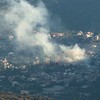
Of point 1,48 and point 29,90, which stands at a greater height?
point 1,48

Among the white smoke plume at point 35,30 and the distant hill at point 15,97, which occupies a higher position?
the white smoke plume at point 35,30

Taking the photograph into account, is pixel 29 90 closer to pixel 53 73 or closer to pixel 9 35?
pixel 53 73

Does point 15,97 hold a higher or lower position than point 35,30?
lower

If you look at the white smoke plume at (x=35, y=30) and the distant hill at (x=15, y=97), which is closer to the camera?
the distant hill at (x=15, y=97)

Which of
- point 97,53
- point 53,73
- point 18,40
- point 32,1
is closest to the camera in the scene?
point 53,73

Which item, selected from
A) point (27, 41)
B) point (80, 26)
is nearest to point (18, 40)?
point (27, 41)

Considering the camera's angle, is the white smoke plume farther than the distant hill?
Yes

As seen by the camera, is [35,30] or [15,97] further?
[35,30]

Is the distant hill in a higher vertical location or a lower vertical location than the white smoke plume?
lower
